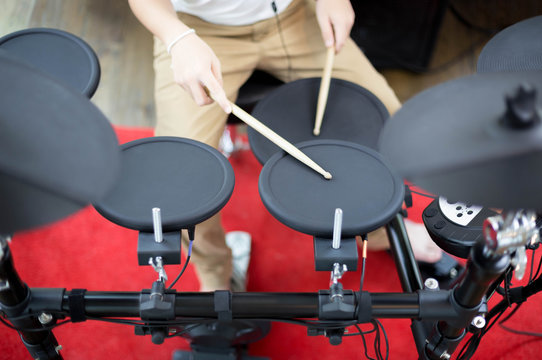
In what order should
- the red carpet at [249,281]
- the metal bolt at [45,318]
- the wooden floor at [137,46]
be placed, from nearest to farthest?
A: the metal bolt at [45,318], the red carpet at [249,281], the wooden floor at [137,46]

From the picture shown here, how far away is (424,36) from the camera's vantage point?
2146 mm

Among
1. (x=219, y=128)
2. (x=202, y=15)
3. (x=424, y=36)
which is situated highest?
(x=202, y=15)

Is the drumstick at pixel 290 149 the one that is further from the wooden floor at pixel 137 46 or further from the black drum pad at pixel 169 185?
the wooden floor at pixel 137 46

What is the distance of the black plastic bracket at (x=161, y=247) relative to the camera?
2.78ft

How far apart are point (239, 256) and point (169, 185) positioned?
0.64m

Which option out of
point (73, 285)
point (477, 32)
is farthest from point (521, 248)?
point (477, 32)

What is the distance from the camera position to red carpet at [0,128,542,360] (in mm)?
1322

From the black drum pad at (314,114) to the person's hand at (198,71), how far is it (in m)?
0.14

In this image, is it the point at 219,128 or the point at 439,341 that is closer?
the point at 439,341

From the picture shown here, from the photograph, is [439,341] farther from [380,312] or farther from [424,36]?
[424,36]

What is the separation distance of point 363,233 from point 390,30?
1.51 m

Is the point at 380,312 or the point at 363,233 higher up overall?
the point at 363,233

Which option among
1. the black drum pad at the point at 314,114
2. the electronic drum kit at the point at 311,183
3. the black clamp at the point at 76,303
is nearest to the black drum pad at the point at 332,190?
the electronic drum kit at the point at 311,183

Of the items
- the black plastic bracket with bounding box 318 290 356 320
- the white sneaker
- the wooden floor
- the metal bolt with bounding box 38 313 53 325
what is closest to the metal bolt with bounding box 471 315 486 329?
the black plastic bracket with bounding box 318 290 356 320
